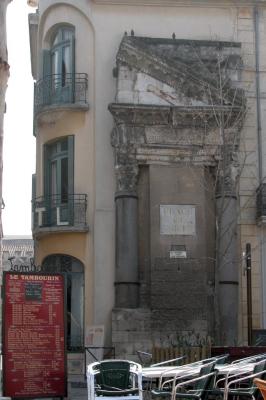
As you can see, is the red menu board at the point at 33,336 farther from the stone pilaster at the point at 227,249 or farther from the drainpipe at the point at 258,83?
the drainpipe at the point at 258,83

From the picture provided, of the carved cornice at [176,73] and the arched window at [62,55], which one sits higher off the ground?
the arched window at [62,55]

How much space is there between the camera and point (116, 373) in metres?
10.9

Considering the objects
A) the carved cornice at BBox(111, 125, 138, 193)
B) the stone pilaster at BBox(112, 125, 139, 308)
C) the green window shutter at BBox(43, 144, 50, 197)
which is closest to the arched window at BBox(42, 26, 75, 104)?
the green window shutter at BBox(43, 144, 50, 197)

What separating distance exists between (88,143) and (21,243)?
1724 inches

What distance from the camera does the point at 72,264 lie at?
23266mm

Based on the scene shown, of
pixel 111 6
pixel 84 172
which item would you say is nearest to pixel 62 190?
pixel 84 172

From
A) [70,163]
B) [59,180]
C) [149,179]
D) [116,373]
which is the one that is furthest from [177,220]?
[116,373]

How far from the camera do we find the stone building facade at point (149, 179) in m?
22.3

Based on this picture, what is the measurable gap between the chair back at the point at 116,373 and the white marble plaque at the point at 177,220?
1200 centimetres

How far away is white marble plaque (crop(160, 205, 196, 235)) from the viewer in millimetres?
22828

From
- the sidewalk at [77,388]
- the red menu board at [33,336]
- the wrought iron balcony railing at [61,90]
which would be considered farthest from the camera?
the wrought iron balcony railing at [61,90]

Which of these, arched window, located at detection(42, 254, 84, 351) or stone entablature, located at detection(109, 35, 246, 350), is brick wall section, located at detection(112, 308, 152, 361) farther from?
→ arched window, located at detection(42, 254, 84, 351)

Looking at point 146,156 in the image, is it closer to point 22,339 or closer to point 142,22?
point 142,22

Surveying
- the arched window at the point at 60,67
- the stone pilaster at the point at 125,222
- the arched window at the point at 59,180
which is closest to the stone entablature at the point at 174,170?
the stone pilaster at the point at 125,222
